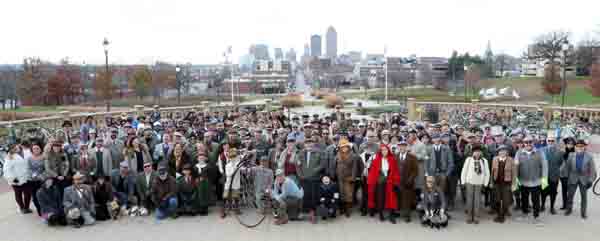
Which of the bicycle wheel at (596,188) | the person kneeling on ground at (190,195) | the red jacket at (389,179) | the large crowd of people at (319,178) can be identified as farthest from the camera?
the bicycle wheel at (596,188)

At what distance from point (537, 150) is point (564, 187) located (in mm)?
1066

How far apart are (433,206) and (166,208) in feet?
16.8

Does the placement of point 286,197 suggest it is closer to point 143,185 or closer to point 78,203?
point 143,185

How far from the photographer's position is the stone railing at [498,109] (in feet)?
63.1

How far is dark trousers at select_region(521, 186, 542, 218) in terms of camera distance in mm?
8602

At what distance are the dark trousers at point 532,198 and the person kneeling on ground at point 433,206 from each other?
176 cm

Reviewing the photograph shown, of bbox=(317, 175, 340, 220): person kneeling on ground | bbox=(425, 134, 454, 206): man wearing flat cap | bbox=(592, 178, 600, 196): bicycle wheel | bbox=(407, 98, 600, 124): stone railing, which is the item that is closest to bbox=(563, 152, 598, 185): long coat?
bbox=(592, 178, 600, 196): bicycle wheel

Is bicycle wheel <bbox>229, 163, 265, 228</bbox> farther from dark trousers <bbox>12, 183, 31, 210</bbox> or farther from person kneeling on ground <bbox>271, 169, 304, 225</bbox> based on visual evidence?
dark trousers <bbox>12, 183, 31, 210</bbox>

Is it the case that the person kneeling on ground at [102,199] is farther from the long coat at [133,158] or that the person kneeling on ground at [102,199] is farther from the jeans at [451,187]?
the jeans at [451,187]

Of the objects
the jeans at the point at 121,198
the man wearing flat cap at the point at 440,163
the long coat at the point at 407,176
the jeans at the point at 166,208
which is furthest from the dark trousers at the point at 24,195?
the man wearing flat cap at the point at 440,163

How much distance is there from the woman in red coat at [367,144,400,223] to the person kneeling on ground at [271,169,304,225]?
4.58 ft

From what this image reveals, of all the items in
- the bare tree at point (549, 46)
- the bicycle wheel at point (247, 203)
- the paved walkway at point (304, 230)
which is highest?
the bare tree at point (549, 46)

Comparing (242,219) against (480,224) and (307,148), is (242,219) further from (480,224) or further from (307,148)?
(480,224)

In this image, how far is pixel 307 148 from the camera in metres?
8.93
